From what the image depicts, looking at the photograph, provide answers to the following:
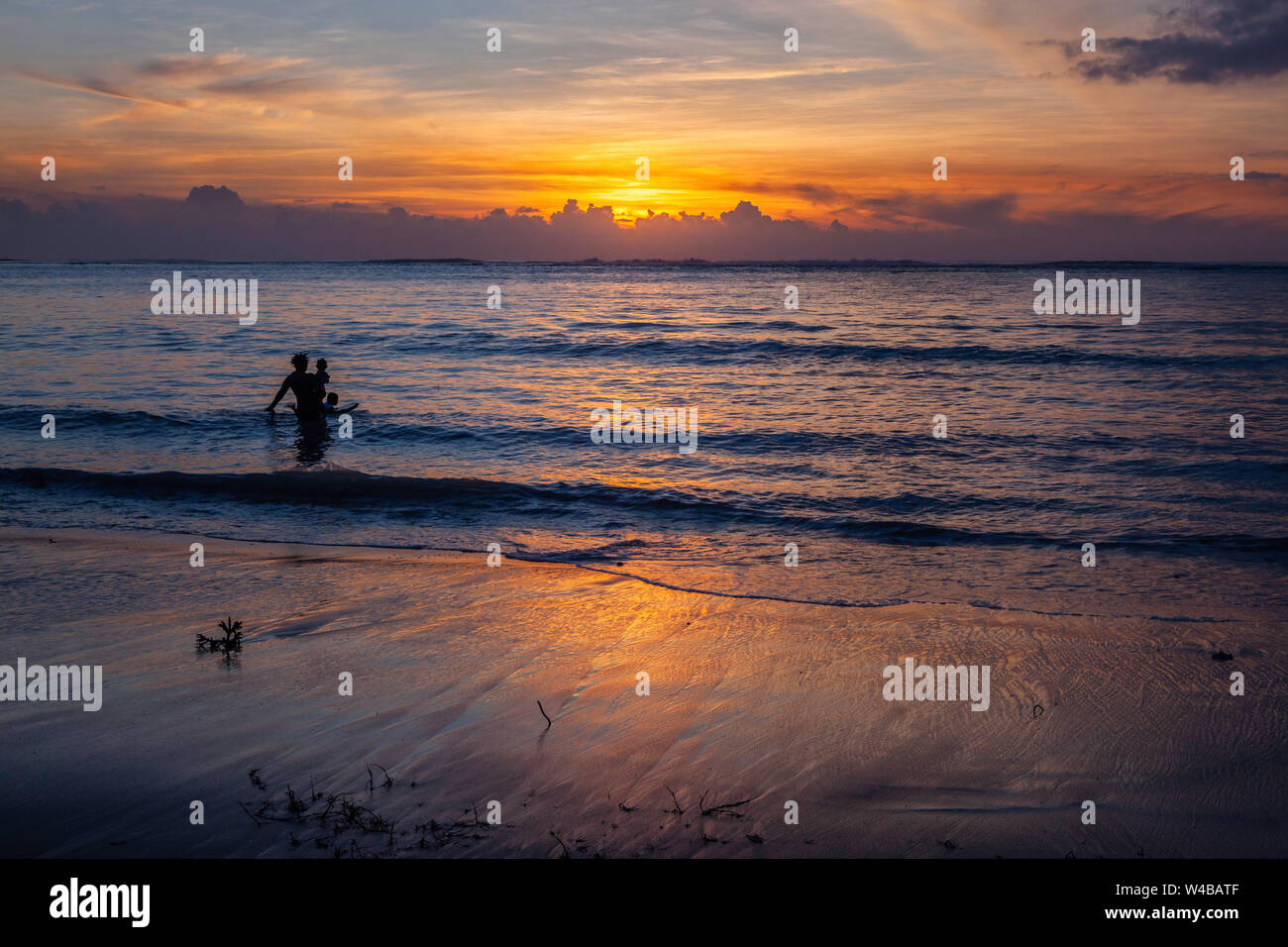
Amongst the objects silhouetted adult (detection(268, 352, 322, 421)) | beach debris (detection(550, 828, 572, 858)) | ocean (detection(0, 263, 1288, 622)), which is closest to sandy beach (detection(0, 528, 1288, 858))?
beach debris (detection(550, 828, 572, 858))

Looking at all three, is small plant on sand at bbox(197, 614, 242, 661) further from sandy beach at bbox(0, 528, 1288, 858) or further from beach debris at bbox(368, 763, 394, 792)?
beach debris at bbox(368, 763, 394, 792)

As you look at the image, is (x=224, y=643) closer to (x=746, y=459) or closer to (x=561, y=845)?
(x=561, y=845)

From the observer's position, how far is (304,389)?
16469mm

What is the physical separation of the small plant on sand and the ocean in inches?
123

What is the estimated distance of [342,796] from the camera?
4.31 metres

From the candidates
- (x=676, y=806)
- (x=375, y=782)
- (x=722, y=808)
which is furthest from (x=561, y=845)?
(x=375, y=782)

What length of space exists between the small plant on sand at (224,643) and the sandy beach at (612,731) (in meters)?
0.10

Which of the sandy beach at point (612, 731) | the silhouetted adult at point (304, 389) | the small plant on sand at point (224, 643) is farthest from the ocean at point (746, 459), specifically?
the small plant on sand at point (224, 643)

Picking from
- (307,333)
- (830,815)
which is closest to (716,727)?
(830,815)

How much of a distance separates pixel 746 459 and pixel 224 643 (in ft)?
32.5

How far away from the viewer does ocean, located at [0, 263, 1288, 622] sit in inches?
369

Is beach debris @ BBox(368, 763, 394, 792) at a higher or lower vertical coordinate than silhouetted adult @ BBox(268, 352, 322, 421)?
lower

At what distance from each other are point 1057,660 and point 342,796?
5.20 metres
